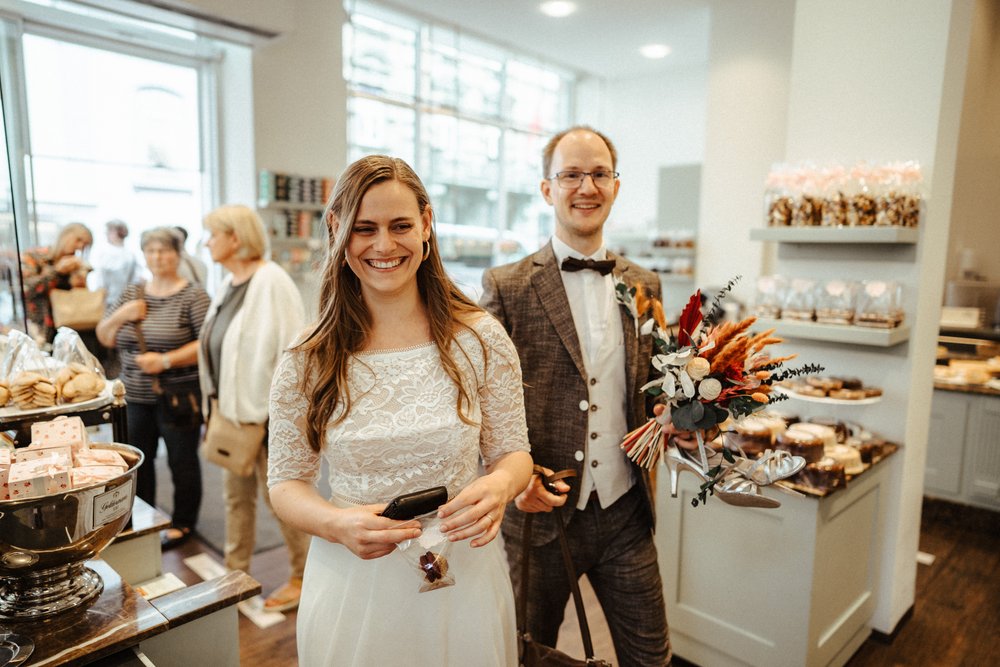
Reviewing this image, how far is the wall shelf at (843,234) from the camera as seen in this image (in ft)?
7.84

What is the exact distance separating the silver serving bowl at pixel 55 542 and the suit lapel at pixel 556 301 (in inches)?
39.7

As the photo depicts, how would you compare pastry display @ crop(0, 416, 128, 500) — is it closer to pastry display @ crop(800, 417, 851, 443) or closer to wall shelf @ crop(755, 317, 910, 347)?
wall shelf @ crop(755, 317, 910, 347)

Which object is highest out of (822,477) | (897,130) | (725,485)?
(897,130)

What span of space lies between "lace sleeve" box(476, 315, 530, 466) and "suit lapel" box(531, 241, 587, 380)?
13.5 inches

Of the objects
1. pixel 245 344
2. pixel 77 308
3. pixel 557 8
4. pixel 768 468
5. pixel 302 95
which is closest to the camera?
pixel 768 468

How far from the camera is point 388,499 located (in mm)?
1279

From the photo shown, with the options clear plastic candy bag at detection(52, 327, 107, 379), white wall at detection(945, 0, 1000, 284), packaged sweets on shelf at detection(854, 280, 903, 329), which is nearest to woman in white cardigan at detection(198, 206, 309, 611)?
clear plastic candy bag at detection(52, 327, 107, 379)

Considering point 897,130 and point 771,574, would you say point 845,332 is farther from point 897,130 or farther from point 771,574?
point 771,574

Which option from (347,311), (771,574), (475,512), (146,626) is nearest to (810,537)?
(771,574)

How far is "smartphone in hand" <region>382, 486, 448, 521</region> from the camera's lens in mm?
1120

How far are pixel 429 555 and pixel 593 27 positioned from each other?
692 centimetres

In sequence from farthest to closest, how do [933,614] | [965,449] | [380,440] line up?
1. [965,449]
2. [933,614]
3. [380,440]

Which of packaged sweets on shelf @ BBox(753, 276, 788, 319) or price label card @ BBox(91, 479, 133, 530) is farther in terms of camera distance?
packaged sweets on shelf @ BBox(753, 276, 788, 319)

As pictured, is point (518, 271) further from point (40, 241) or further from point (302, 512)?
point (40, 241)
